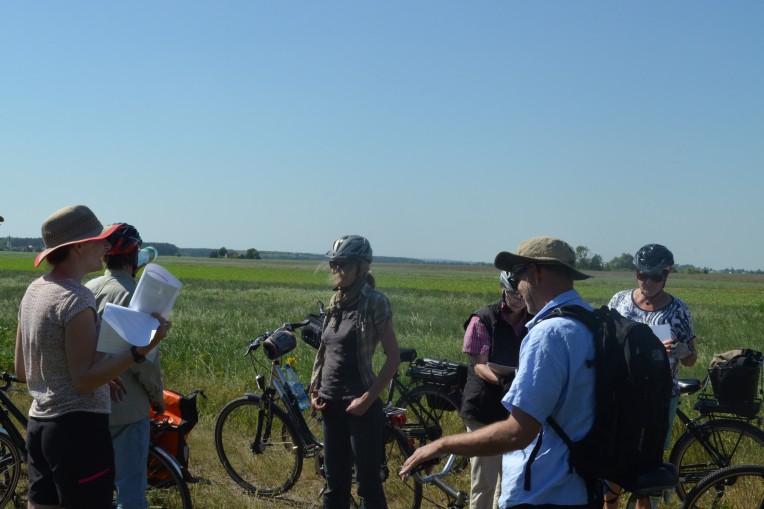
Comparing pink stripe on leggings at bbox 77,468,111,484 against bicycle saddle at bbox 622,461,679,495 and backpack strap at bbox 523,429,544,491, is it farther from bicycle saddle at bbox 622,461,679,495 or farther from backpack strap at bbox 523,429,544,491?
bicycle saddle at bbox 622,461,679,495

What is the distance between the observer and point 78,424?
10.6 feet

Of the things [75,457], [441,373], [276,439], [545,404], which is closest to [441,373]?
[441,373]

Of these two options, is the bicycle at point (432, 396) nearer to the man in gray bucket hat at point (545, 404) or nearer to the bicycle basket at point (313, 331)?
the bicycle basket at point (313, 331)

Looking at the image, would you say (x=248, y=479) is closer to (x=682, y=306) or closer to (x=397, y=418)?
(x=397, y=418)

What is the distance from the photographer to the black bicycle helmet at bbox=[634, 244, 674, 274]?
16.5ft

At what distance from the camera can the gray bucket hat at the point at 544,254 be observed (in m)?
2.72

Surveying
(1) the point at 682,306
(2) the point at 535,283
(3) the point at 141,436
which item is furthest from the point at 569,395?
(1) the point at 682,306

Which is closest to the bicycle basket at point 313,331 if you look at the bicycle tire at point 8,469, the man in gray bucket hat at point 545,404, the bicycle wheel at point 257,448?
the bicycle wheel at point 257,448

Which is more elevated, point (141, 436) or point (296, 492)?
point (141, 436)

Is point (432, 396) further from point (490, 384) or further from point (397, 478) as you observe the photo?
point (490, 384)

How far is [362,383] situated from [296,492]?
84.0 inches

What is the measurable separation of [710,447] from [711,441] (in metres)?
0.16

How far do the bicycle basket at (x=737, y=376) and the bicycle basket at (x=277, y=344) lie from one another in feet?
9.71

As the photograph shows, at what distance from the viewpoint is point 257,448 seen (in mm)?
6012
